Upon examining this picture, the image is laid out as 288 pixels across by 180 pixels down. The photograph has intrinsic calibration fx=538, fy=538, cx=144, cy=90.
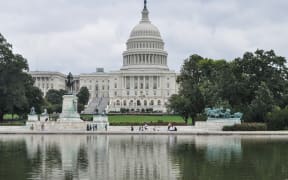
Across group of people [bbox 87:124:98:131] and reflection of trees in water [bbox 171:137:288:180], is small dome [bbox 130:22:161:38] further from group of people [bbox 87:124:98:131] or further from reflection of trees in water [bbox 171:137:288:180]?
reflection of trees in water [bbox 171:137:288:180]

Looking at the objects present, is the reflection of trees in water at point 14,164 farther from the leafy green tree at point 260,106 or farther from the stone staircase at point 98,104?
the stone staircase at point 98,104

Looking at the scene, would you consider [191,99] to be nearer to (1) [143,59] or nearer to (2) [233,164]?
(2) [233,164]

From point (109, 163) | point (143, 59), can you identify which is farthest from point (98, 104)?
point (109, 163)

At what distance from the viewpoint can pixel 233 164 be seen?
856 inches

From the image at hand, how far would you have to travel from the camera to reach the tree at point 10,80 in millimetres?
67438

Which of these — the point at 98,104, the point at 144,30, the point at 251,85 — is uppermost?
the point at 144,30

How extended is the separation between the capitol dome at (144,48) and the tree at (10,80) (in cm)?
9702

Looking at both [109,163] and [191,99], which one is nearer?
[109,163]

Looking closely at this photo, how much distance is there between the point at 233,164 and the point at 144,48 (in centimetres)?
14492

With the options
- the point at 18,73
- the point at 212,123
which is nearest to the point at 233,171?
the point at 212,123

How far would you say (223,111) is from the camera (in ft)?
176

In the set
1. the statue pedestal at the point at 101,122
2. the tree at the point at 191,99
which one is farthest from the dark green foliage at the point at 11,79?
the tree at the point at 191,99

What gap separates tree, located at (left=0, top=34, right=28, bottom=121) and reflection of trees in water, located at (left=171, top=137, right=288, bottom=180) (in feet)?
143

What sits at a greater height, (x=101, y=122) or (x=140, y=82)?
(x=140, y=82)
